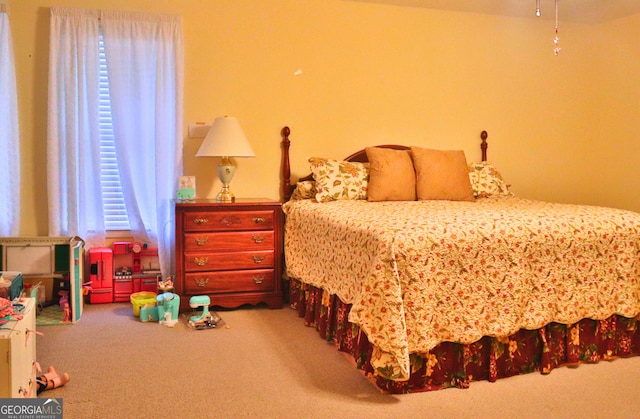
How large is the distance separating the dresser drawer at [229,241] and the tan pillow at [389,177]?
30.5 inches

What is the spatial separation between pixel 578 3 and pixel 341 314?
331 centimetres

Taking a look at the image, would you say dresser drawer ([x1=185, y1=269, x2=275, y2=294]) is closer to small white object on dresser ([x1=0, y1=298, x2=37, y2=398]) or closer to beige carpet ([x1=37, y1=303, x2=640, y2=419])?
beige carpet ([x1=37, y1=303, x2=640, y2=419])

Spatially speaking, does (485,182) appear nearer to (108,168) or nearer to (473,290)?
(473,290)

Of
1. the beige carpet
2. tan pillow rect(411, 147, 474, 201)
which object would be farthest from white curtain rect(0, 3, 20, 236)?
tan pillow rect(411, 147, 474, 201)

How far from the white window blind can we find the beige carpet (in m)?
1.00

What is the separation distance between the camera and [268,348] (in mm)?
3180

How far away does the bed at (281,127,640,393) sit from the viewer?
2.53m

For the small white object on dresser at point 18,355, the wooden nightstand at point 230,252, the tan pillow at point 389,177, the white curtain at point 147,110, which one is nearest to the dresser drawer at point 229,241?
the wooden nightstand at point 230,252

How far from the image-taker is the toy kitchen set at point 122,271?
4055 mm

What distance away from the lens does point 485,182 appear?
450cm

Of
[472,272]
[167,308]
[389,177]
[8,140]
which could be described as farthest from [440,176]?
[8,140]

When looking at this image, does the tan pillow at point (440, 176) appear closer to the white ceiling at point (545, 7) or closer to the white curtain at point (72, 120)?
the white ceiling at point (545, 7)

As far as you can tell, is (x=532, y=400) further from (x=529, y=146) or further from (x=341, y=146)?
(x=529, y=146)

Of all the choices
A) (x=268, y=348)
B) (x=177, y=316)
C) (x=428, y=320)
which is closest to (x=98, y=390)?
(x=268, y=348)
